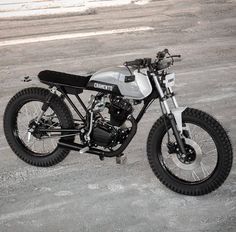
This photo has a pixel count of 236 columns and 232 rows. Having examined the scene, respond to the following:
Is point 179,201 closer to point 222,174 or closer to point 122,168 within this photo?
point 222,174

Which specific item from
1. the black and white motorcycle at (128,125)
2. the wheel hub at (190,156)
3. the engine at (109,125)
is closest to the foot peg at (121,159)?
the black and white motorcycle at (128,125)

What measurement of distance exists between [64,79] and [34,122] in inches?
26.3

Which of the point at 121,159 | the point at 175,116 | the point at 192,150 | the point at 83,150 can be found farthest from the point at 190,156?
the point at 83,150

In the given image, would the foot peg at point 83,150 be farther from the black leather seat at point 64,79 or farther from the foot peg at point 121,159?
the black leather seat at point 64,79

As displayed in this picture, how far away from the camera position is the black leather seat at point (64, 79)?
482cm

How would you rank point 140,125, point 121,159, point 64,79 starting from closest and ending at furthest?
1. point 64,79
2. point 121,159
3. point 140,125

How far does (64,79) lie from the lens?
488 cm

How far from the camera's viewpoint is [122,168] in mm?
5371

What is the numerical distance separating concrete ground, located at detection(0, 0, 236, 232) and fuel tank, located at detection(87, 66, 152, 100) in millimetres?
1044

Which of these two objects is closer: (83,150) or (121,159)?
(83,150)

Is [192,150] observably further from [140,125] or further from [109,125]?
[140,125]

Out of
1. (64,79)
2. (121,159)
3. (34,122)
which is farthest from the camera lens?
(121,159)

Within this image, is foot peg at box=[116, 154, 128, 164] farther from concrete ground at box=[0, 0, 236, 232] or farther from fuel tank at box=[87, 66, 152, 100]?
fuel tank at box=[87, 66, 152, 100]

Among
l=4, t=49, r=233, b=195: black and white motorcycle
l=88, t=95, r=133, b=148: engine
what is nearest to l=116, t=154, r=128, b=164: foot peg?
l=4, t=49, r=233, b=195: black and white motorcycle
